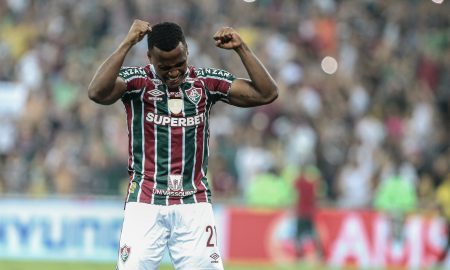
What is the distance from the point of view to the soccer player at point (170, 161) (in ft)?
27.2

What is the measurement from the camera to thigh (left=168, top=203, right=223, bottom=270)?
8.32m

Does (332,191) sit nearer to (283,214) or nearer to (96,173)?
(283,214)

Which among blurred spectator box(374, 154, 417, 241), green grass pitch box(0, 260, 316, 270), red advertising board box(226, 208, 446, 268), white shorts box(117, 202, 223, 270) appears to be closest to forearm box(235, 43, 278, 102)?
white shorts box(117, 202, 223, 270)

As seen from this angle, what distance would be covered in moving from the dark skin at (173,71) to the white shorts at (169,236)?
85 centimetres

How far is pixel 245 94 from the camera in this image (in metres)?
8.55

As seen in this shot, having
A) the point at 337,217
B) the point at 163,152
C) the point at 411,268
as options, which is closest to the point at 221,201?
the point at 337,217

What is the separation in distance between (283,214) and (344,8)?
596 centimetres

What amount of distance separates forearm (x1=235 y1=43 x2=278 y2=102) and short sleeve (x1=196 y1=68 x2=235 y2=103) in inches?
8.6

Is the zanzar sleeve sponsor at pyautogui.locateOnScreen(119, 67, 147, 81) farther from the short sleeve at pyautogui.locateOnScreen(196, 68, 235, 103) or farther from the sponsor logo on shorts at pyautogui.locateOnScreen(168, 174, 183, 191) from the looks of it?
the sponsor logo on shorts at pyautogui.locateOnScreen(168, 174, 183, 191)

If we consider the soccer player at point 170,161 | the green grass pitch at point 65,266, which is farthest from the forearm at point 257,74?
the green grass pitch at point 65,266

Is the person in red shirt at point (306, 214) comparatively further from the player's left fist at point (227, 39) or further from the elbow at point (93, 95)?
the elbow at point (93, 95)

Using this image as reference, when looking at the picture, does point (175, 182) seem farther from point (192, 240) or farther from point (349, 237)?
point (349, 237)

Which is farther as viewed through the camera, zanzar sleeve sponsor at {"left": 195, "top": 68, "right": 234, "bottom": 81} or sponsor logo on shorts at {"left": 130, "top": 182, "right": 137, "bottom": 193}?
zanzar sleeve sponsor at {"left": 195, "top": 68, "right": 234, "bottom": 81}

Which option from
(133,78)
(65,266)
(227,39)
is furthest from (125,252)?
(65,266)
